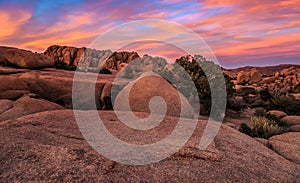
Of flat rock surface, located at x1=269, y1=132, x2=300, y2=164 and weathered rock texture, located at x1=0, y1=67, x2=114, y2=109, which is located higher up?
weathered rock texture, located at x1=0, y1=67, x2=114, y2=109

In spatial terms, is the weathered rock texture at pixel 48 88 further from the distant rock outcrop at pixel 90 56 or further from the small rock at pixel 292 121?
the distant rock outcrop at pixel 90 56

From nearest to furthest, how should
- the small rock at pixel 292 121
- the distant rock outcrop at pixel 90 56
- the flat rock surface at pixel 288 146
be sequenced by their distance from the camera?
the flat rock surface at pixel 288 146
the small rock at pixel 292 121
the distant rock outcrop at pixel 90 56

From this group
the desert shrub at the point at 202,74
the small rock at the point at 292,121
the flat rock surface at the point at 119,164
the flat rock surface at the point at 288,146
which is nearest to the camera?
the flat rock surface at the point at 119,164

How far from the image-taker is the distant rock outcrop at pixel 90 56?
7354 centimetres

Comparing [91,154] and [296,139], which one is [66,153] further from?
[296,139]

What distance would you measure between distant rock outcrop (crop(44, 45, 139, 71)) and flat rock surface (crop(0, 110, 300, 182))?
59656mm

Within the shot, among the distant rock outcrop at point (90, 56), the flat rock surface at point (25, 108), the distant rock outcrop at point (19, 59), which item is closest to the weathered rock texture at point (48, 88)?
the distant rock outcrop at point (19, 59)

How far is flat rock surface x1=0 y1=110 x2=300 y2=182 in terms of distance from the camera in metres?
5.54

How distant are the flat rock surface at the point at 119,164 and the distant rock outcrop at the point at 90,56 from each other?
59.7 metres

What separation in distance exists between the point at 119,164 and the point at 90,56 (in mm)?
71250

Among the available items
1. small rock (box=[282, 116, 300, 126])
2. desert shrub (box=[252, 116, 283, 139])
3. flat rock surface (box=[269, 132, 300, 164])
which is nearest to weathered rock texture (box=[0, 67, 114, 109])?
desert shrub (box=[252, 116, 283, 139])

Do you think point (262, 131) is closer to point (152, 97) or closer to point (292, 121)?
point (292, 121)

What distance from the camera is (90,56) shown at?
245 ft

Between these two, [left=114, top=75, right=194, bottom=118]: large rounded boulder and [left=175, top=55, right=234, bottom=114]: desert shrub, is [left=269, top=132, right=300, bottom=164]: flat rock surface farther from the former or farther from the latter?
[left=175, top=55, right=234, bottom=114]: desert shrub
